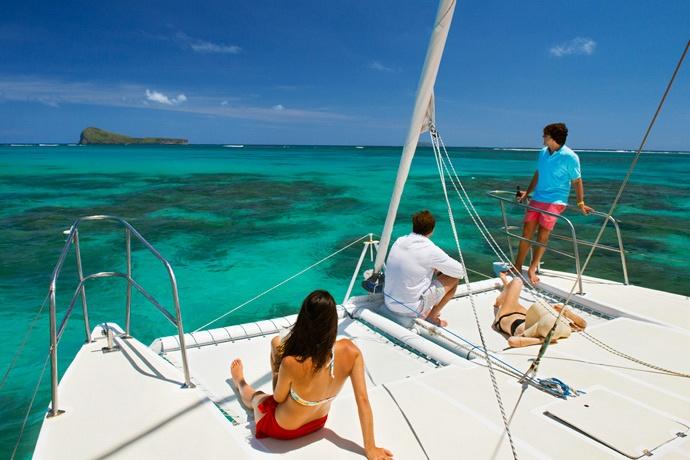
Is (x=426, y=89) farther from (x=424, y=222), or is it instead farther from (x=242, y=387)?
(x=242, y=387)

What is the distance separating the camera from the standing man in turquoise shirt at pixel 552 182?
5.31 meters

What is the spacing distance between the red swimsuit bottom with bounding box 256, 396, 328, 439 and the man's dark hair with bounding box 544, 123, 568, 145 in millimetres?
4335

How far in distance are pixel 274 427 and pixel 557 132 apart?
4.60 metres

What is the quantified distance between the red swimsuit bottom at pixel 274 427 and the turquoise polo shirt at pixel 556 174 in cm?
414

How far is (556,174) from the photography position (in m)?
5.43

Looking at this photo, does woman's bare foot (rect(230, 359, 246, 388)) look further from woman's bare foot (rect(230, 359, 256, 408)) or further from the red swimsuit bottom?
the red swimsuit bottom

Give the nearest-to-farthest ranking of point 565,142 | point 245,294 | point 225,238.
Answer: point 565,142 → point 245,294 → point 225,238

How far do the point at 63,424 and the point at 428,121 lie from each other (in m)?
3.81

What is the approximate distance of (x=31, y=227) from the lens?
14.0 metres

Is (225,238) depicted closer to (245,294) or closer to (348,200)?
(245,294)

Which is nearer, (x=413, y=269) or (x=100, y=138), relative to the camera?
(x=413, y=269)

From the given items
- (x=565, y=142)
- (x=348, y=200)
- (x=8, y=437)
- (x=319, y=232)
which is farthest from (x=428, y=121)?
(x=348, y=200)

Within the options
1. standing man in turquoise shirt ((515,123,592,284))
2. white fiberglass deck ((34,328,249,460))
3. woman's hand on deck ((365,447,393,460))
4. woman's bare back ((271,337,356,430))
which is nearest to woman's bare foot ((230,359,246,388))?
white fiberglass deck ((34,328,249,460))

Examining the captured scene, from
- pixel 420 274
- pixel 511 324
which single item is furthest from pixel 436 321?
pixel 511 324
